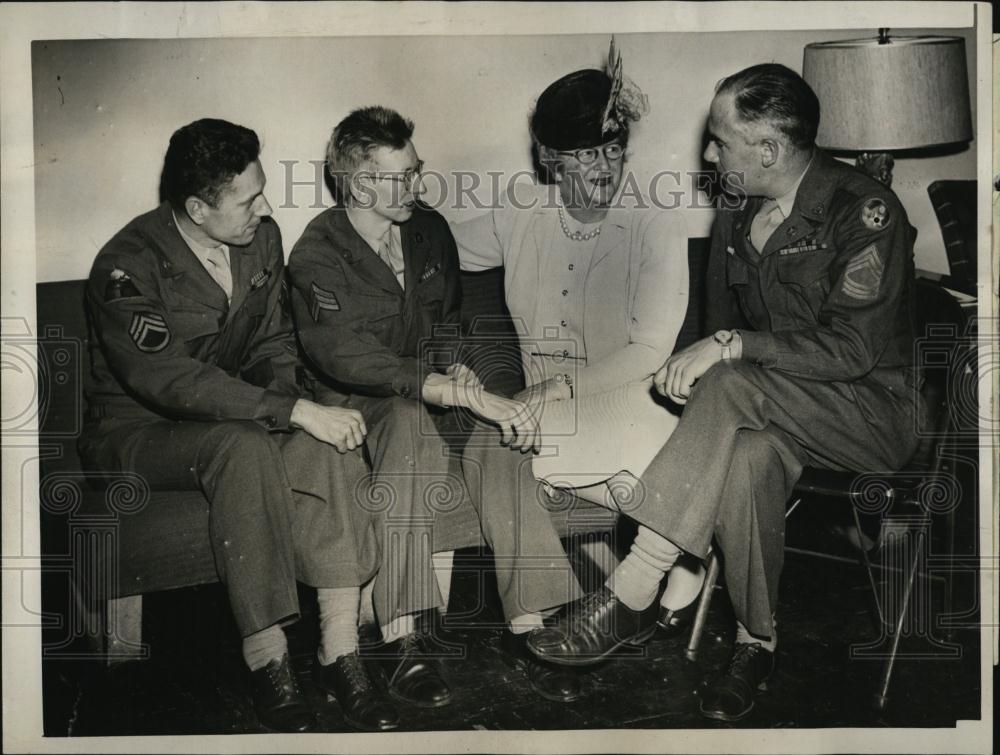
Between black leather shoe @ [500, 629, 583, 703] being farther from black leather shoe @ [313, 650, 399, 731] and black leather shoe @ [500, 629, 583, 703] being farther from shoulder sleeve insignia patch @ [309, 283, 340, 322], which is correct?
shoulder sleeve insignia patch @ [309, 283, 340, 322]

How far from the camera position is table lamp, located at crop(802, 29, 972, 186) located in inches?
113

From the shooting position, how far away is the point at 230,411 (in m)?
2.72

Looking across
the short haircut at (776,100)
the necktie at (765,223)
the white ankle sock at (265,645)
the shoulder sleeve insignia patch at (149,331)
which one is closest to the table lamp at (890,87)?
the short haircut at (776,100)

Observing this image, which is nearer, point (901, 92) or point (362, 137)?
point (362, 137)

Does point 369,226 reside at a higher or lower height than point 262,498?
higher

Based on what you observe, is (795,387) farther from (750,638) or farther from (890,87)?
(890,87)

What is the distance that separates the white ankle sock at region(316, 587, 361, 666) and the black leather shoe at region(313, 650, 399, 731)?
0.09 ft

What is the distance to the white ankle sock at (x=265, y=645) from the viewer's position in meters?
2.72

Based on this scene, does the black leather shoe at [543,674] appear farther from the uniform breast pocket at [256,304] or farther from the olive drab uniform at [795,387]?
the uniform breast pocket at [256,304]

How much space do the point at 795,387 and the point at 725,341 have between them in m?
0.22

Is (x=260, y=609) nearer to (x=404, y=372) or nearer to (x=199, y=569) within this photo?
(x=199, y=569)

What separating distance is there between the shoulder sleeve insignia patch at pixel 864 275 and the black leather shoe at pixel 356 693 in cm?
163

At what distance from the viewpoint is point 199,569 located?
2.71 metres

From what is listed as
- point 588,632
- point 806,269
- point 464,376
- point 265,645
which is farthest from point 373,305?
point 806,269
